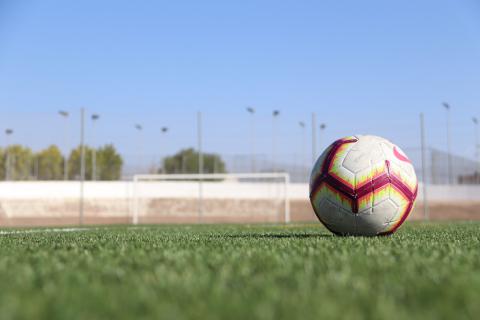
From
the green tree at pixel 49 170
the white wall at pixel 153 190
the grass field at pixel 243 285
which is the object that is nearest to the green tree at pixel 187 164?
the white wall at pixel 153 190

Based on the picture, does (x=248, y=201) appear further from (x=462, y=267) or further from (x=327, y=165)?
(x=462, y=267)

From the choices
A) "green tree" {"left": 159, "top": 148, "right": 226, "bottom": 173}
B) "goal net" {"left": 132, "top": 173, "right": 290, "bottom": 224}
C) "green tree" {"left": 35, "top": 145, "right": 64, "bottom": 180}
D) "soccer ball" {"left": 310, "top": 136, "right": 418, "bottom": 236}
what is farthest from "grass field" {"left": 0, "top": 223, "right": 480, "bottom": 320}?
"green tree" {"left": 35, "top": 145, "right": 64, "bottom": 180}

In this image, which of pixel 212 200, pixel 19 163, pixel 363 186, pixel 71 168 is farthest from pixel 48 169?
pixel 363 186

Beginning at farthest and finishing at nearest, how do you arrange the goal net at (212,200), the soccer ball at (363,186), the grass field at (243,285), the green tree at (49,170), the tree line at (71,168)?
the green tree at (49,170)
the tree line at (71,168)
the goal net at (212,200)
the soccer ball at (363,186)
the grass field at (243,285)

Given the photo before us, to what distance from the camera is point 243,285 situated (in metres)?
2.84

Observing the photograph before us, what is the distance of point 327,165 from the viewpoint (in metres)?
6.47

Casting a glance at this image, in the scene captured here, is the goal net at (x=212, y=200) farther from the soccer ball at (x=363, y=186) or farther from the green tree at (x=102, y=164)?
the soccer ball at (x=363, y=186)

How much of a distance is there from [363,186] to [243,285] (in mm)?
3636

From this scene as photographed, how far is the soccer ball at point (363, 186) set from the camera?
246 inches

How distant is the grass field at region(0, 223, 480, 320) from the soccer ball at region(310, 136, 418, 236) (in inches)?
75.1

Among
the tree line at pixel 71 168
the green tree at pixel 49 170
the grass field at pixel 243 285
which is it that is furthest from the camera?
the green tree at pixel 49 170

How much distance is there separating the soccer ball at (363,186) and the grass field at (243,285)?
1.91 meters

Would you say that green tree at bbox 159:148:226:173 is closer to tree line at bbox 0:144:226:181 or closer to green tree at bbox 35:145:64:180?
tree line at bbox 0:144:226:181

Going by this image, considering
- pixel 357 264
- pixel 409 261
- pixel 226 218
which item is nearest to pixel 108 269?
pixel 357 264
